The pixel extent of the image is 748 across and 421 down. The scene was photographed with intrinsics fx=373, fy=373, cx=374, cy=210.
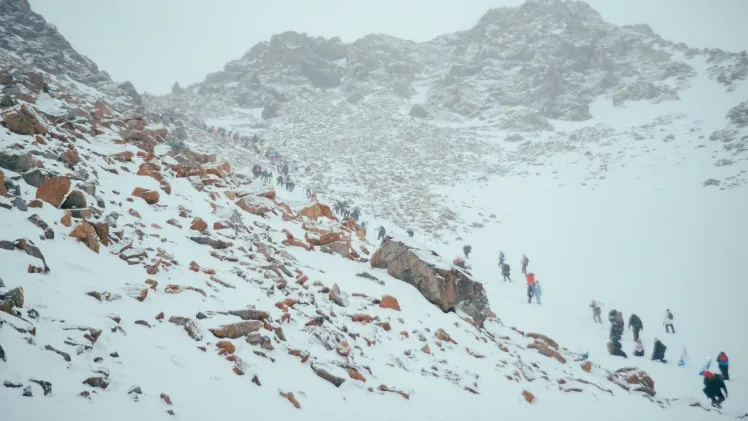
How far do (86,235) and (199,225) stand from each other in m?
2.63

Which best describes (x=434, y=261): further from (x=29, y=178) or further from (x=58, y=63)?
(x=58, y=63)

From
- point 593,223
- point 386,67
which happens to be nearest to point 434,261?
point 593,223

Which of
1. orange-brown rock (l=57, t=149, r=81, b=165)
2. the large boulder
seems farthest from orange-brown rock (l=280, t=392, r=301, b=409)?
orange-brown rock (l=57, t=149, r=81, b=165)

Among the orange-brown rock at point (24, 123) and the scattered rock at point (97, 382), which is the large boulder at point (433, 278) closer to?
the scattered rock at point (97, 382)

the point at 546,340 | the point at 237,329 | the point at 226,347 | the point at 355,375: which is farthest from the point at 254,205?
the point at 546,340

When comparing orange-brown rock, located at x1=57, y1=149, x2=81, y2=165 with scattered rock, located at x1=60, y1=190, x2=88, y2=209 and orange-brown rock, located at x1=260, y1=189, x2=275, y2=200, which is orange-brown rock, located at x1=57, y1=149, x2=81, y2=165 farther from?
orange-brown rock, located at x1=260, y1=189, x2=275, y2=200

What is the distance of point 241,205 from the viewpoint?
468 inches

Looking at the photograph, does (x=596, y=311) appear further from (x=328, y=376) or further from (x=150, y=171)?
(x=150, y=171)

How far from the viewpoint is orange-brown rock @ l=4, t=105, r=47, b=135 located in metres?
8.75

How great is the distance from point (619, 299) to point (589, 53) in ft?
255

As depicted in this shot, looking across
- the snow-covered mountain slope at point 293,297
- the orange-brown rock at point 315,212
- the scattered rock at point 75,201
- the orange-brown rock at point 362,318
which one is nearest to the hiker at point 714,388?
the snow-covered mountain slope at point 293,297

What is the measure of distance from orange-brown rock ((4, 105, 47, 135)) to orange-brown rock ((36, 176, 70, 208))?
3164 millimetres

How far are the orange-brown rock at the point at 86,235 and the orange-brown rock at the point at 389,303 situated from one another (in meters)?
5.74

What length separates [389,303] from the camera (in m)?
8.97
